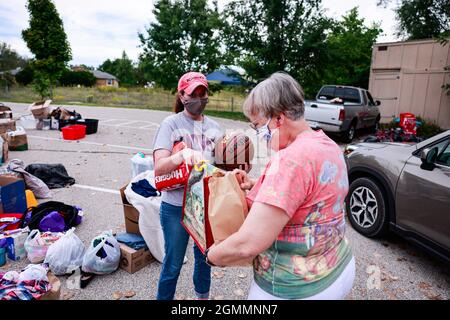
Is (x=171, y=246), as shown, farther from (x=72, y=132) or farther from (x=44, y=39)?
(x=44, y=39)

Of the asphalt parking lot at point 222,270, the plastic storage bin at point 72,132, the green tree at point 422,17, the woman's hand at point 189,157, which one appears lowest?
the asphalt parking lot at point 222,270

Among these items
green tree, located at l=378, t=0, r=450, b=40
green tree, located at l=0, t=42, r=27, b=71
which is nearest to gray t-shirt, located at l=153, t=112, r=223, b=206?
green tree, located at l=378, t=0, r=450, b=40

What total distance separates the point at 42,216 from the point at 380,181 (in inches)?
174

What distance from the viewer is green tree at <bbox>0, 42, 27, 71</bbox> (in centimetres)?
4609

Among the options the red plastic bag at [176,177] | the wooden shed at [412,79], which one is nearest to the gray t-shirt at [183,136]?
the red plastic bag at [176,177]

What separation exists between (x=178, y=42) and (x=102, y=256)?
21.5 meters

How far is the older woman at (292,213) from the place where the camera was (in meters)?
1.17

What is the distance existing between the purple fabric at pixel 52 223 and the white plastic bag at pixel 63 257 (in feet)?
1.87

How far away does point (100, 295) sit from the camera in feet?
9.65

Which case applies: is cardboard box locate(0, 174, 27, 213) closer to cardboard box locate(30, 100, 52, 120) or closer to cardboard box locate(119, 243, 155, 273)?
cardboard box locate(119, 243, 155, 273)

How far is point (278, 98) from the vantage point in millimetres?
1298

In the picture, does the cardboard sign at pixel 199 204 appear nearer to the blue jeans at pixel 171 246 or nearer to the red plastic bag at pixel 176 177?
the red plastic bag at pixel 176 177
